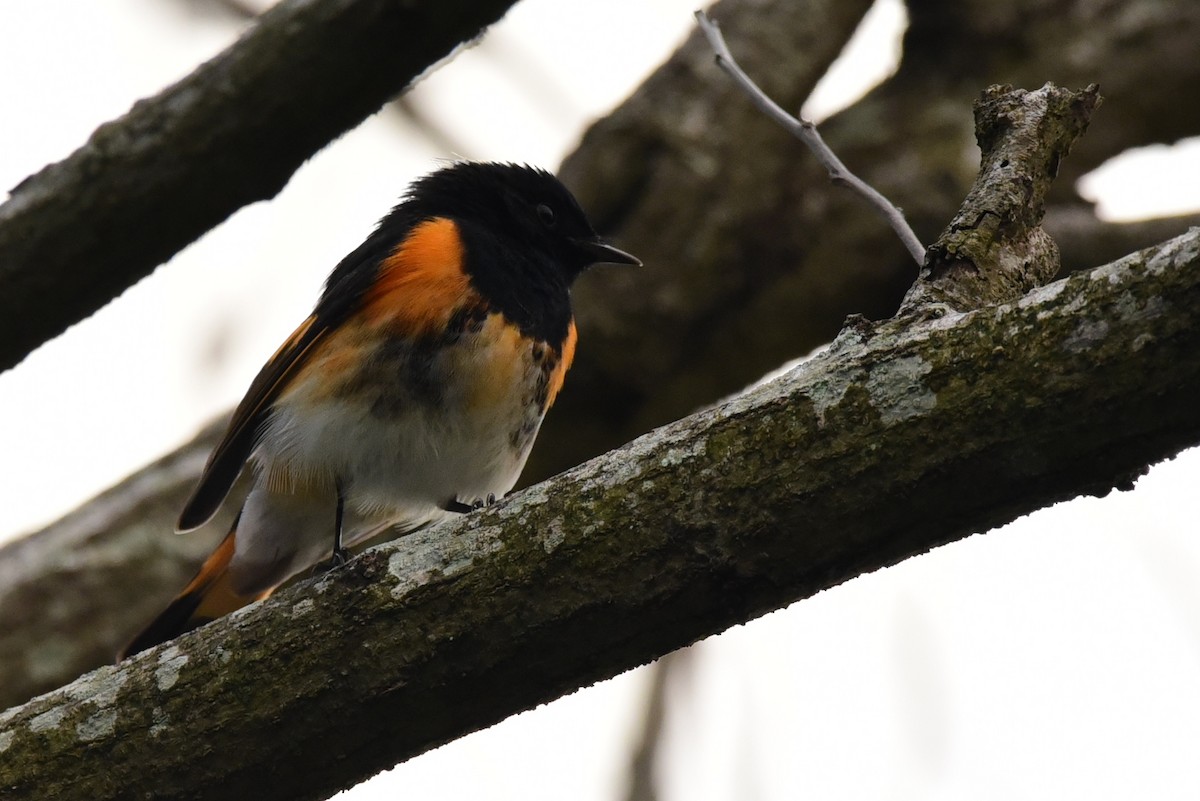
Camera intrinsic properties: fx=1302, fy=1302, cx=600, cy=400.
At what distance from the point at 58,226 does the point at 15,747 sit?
110cm

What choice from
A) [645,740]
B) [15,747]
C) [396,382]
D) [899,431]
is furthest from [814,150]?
[645,740]

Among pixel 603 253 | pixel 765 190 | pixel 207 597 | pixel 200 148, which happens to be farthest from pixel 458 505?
pixel 765 190

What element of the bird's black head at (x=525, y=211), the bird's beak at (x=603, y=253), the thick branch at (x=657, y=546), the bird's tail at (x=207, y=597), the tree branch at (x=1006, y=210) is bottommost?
the thick branch at (x=657, y=546)

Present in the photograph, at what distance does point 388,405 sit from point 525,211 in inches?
49.3

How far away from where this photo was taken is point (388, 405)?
11.8 ft

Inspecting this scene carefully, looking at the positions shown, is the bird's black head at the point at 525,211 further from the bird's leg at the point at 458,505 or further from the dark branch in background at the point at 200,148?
the dark branch in background at the point at 200,148

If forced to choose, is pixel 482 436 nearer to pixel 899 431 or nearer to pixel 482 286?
pixel 482 286

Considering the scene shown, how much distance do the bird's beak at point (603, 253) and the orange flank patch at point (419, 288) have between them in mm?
637

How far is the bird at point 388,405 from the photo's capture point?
364 centimetres

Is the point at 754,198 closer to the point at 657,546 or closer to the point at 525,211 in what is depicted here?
the point at 525,211

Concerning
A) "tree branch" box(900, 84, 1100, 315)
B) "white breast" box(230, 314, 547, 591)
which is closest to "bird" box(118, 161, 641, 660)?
"white breast" box(230, 314, 547, 591)

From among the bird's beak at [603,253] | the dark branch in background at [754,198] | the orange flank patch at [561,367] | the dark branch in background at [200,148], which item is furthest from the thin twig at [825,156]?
the dark branch in background at [754,198]

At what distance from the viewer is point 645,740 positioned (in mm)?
4395

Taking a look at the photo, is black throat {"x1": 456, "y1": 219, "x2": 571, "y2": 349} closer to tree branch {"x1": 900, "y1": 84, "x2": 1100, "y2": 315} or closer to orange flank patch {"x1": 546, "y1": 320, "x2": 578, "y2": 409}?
orange flank patch {"x1": 546, "y1": 320, "x2": 578, "y2": 409}
